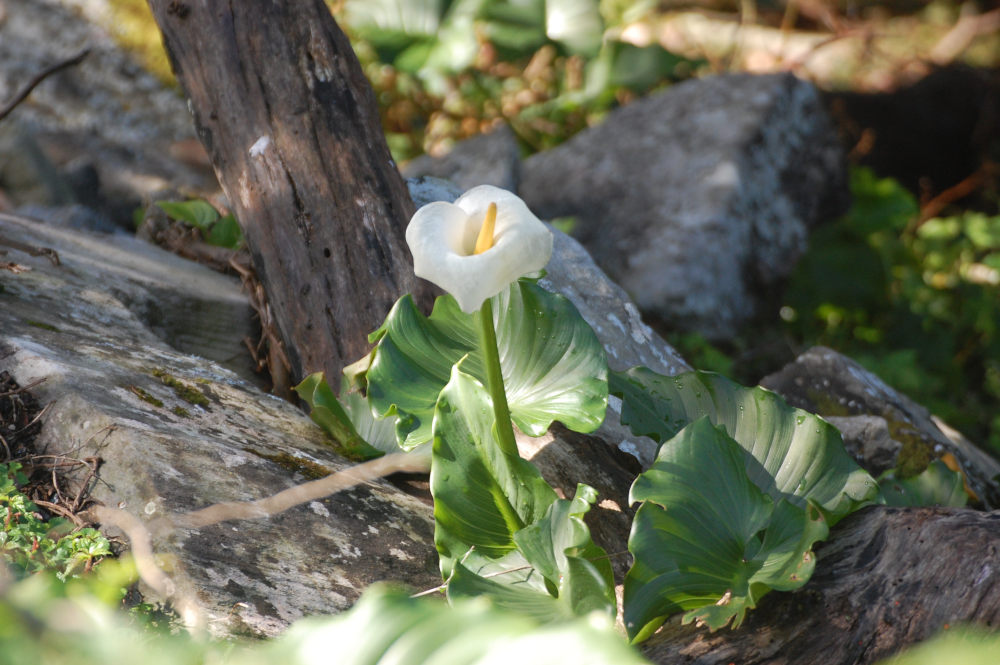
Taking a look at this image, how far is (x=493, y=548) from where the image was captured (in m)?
1.45

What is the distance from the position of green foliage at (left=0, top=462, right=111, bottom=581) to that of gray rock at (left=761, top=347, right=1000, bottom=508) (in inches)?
72.0

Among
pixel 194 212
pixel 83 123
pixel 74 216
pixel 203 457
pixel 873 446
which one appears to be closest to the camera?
pixel 203 457

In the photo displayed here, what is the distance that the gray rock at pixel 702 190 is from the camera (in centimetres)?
385

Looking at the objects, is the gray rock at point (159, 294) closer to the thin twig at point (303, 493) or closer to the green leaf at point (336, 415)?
the green leaf at point (336, 415)

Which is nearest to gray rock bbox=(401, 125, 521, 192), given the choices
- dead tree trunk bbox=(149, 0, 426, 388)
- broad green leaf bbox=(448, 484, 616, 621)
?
dead tree trunk bbox=(149, 0, 426, 388)

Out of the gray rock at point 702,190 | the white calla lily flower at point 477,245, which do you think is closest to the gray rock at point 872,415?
the gray rock at point 702,190

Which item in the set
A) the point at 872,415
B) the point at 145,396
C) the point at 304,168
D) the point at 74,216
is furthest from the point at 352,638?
the point at 74,216

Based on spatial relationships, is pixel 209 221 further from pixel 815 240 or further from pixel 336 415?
pixel 815 240

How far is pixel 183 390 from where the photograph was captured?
178cm

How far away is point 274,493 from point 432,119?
422 cm

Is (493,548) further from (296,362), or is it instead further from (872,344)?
(872,344)

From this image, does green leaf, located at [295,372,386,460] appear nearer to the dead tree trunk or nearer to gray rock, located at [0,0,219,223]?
the dead tree trunk

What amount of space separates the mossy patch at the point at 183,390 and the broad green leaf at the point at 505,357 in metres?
0.40

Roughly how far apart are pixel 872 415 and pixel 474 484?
156 centimetres
